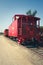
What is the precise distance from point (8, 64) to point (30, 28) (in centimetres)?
1243

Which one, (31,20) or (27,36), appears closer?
(27,36)

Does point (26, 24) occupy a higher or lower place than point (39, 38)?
higher

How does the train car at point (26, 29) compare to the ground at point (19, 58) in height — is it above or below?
above

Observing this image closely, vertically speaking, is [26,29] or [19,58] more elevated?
[26,29]

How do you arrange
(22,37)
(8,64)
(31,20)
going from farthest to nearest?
(31,20), (22,37), (8,64)

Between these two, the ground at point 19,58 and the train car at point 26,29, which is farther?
the train car at point 26,29

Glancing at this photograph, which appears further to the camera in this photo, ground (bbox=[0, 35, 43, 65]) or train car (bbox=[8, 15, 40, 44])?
train car (bbox=[8, 15, 40, 44])

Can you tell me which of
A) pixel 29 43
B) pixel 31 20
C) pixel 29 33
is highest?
pixel 31 20

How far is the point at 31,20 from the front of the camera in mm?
21609

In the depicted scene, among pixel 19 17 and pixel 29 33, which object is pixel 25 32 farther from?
pixel 19 17

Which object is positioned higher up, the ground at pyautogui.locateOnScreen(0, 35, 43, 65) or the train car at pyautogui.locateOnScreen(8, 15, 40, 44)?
the train car at pyautogui.locateOnScreen(8, 15, 40, 44)

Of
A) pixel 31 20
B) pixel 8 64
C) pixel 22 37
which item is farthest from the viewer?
pixel 31 20

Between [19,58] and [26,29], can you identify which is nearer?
[19,58]

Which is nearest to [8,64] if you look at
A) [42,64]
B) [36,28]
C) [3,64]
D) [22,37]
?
[3,64]
